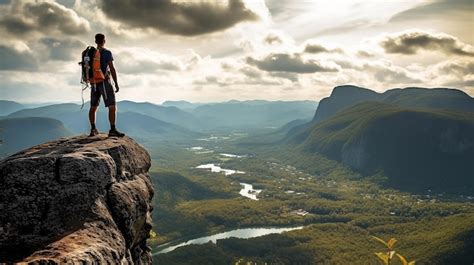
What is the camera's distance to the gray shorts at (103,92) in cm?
1902

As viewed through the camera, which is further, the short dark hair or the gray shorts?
the gray shorts

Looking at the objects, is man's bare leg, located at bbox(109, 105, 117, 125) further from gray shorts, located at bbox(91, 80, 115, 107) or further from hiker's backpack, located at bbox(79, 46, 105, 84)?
hiker's backpack, located at bbox(79, 46, 105, 84)

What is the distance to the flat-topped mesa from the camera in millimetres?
11352

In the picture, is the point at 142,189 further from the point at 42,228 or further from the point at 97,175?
the point at 42,228

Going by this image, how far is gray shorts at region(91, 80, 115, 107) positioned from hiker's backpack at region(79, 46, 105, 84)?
0.55 metres

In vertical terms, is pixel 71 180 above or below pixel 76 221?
above

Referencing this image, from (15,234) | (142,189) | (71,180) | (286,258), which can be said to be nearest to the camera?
(15,234)

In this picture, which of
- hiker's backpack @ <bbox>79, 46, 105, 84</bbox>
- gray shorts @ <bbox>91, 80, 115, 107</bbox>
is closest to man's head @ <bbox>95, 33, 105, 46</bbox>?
hiker's backpack @ <bbox>79, 46, 105, 84</bbox>

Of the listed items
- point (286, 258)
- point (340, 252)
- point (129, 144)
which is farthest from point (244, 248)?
point (129, 144)

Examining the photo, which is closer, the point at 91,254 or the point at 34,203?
the point at 91,254

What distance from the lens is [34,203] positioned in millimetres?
12961

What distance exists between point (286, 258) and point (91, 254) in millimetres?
178208

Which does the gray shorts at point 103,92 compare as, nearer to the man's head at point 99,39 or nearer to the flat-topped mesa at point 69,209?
the man's head at point 99,39

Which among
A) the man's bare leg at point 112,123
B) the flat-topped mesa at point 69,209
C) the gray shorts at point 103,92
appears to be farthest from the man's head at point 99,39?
the flat-topped mesa at point 69,209
